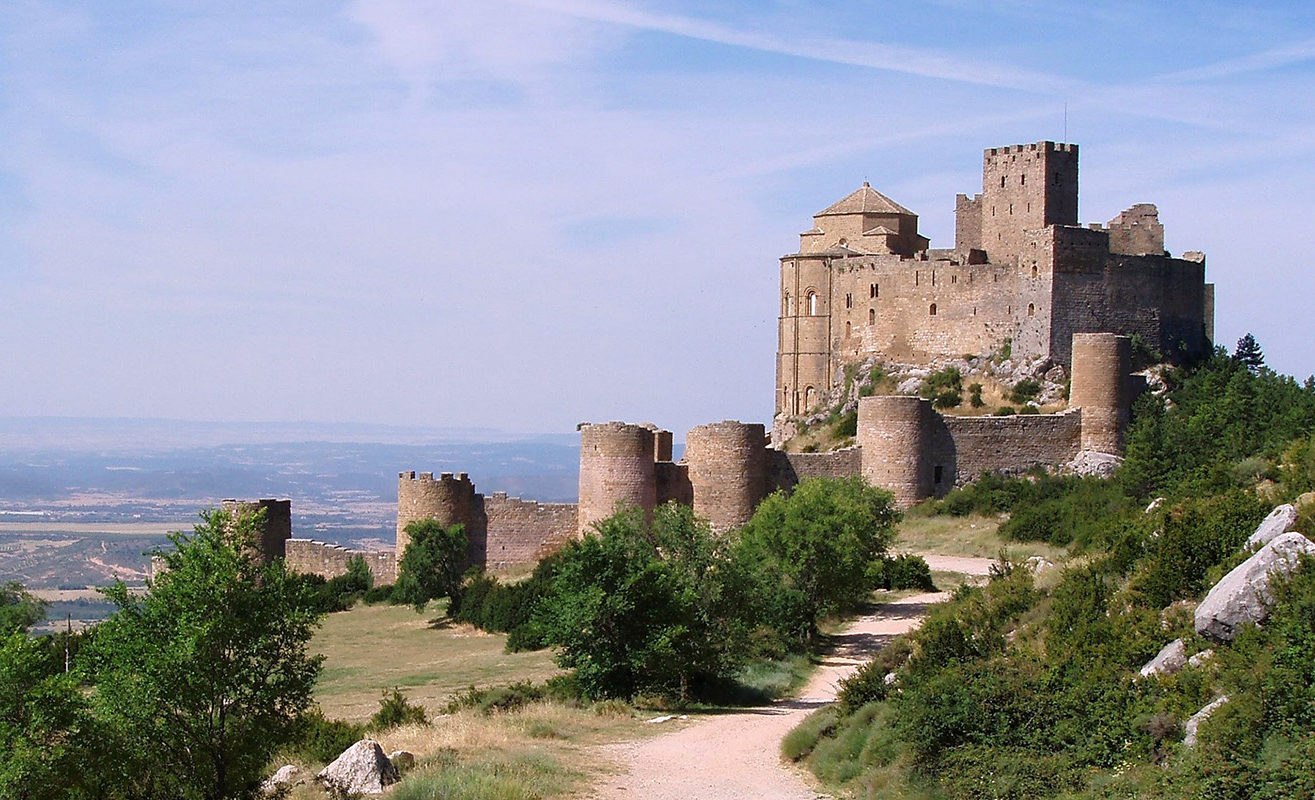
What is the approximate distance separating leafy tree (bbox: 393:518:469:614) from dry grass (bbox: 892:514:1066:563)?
407 inches

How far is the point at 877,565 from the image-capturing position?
31703 mm

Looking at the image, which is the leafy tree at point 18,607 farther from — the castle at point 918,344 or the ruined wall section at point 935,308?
the ruined wall section at point 935,308

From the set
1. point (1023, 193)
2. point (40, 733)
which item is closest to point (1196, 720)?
point (40, 733)

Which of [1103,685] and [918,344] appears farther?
[918,344]

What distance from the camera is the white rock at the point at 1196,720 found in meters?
13.4

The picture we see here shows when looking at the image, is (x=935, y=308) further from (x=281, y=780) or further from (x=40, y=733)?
(x=40, y=733)

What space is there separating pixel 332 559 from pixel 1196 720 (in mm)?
31107

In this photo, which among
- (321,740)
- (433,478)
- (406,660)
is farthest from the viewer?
(433,478)

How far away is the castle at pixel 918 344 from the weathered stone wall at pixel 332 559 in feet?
0.14

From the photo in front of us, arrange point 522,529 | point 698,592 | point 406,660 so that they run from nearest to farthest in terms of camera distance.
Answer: point 698,592 → point 406,660 → point 522,529

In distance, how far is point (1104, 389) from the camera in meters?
40.7

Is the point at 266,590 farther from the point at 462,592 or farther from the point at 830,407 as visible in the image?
the point at 830,407

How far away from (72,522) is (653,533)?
372 ft

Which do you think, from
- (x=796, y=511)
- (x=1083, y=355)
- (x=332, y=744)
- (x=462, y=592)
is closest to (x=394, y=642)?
(x=462, y=592)
